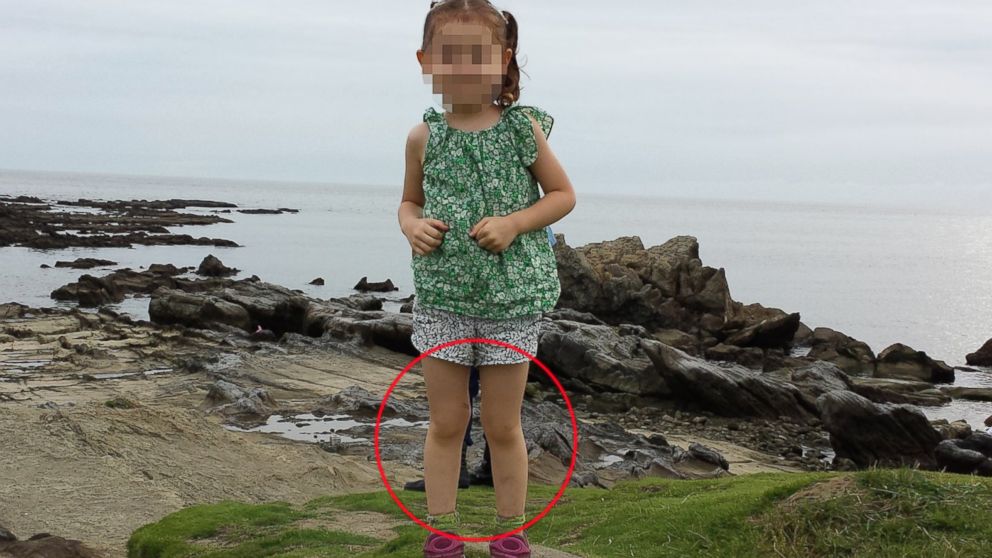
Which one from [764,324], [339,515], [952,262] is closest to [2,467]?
[339,515]

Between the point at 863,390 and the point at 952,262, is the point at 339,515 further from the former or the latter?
the point at 952,262

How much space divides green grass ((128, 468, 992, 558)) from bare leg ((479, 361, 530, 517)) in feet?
1.37

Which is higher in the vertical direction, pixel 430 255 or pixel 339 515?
pixel 430 255

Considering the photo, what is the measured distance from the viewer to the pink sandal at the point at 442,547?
13.9 feet

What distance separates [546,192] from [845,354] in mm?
29196

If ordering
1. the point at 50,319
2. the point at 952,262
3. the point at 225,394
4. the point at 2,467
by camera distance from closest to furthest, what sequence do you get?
1. the point at 2,467
2. the point at 225,394
3. the point at 50,319
4. the point at 952,262

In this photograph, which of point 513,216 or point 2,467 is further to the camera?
point 2,467

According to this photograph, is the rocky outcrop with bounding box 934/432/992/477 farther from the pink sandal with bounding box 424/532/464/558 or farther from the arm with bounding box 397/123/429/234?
the arm with bounding box 397/123/429/234

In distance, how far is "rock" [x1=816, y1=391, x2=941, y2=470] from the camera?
17547mm

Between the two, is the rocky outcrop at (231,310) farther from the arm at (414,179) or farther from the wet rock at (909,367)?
the arm at (414,179)

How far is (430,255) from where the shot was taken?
4016mm

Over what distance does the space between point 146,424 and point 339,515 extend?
241 inches

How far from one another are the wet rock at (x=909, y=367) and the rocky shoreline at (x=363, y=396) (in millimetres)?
67

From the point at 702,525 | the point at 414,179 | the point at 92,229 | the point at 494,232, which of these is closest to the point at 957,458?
the point at 702,525
